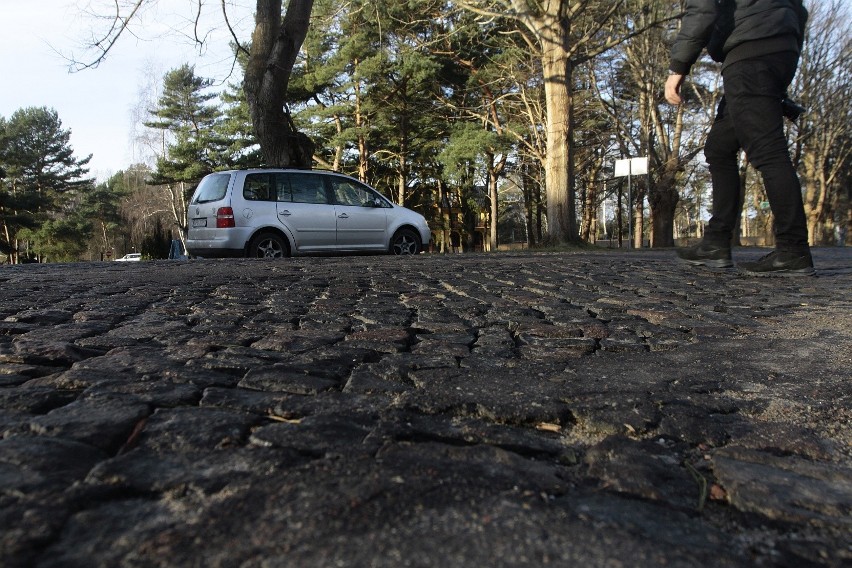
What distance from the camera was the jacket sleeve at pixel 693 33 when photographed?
191 inches

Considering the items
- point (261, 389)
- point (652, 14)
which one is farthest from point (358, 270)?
point (652, 14)

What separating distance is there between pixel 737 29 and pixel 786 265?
1883 millimetres

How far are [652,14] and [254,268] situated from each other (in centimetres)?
1929

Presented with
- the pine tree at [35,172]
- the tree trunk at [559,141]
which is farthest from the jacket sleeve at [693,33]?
the pine tree at [35,172]

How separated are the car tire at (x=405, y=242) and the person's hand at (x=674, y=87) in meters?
7.77

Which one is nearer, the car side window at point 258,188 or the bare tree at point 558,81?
the car side window at point 258,188

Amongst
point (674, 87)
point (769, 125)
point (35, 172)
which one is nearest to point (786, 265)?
point (769, 125)

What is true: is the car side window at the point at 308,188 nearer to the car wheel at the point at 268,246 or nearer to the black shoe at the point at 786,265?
the car wheel at the point at 268,246

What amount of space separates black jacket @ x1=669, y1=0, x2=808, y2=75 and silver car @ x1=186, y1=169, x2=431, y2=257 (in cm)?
745

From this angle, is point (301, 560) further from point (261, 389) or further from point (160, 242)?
point (160, 242)

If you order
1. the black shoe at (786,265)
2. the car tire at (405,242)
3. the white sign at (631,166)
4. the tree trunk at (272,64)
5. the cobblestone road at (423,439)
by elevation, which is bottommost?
the cobblestone road at (423,439)

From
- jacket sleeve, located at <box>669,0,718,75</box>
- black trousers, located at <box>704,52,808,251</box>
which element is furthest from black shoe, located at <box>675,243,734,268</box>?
jacket sleeve, located at <box>669,0,718,75</box>

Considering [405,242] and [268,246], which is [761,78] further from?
[405,242]

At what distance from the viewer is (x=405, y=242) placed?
12.9m
